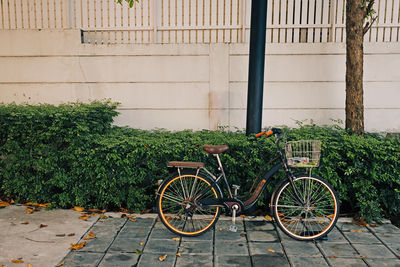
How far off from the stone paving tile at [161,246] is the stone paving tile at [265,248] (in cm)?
88

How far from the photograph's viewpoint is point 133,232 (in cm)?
434

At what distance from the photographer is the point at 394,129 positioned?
260 inches

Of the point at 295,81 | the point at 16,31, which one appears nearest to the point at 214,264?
the point at 295,81

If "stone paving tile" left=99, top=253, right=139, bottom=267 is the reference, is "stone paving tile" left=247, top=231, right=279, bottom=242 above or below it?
above

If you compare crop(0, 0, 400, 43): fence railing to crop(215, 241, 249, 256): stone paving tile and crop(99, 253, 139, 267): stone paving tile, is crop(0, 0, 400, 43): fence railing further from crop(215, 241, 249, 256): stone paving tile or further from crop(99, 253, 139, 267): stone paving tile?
crop(99, 253, 139, 267): stone paving tile

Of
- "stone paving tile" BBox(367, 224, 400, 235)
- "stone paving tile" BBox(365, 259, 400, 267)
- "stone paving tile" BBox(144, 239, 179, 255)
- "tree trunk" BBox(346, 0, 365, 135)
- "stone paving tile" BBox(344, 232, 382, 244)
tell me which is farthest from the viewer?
"tree trunk" BBox(346, 0, 365, 135)

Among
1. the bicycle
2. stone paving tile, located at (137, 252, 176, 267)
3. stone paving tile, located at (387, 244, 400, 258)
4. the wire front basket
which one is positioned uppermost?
the wire front basket

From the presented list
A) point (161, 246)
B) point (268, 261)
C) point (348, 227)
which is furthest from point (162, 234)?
point (348, 227)

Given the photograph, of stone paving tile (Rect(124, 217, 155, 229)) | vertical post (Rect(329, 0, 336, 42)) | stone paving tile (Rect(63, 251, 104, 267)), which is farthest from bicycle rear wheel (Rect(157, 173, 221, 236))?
vertical post (Rect(329, 0, 336, 42))

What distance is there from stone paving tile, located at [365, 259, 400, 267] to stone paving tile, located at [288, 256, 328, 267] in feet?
1.54

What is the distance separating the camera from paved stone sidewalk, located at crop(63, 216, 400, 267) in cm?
365

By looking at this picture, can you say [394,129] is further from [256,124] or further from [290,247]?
[290,247]

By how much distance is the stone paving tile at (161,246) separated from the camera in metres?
3.88

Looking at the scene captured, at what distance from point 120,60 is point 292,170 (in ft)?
12.8
